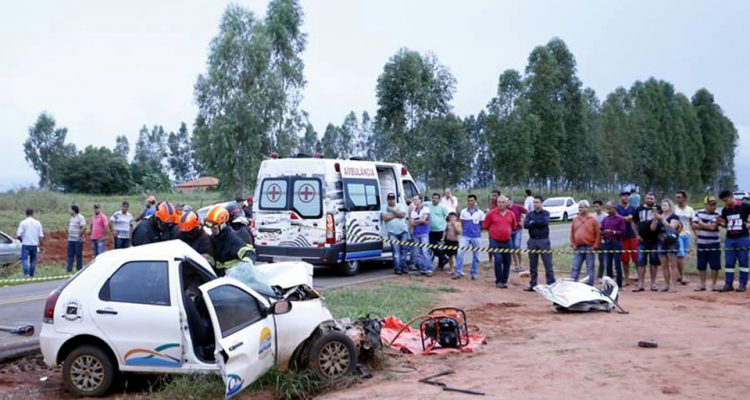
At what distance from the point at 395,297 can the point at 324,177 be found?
345 cm

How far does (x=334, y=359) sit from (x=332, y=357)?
3cm

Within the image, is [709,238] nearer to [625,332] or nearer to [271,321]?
[625,332]

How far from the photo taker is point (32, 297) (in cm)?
1264

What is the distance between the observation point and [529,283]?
15.4 metres

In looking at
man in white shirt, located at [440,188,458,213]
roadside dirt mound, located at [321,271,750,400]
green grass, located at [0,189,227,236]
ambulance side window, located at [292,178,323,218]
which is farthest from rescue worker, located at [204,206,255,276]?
green grass, located at [0,189,227,236]

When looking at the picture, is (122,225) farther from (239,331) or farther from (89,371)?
(239,331)

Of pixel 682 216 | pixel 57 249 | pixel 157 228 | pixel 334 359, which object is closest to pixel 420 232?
pixel 682 216

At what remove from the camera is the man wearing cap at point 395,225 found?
51.1ft

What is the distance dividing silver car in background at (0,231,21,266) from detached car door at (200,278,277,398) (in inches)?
571

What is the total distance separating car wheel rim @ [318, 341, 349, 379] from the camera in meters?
7.18

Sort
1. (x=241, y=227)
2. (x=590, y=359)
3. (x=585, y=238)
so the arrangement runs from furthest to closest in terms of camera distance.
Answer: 1. (x=585, y=238)
2. (x=241, y=227)
3. (x=590, y=359)

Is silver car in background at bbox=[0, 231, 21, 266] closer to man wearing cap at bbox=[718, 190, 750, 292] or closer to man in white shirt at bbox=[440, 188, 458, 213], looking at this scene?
man in white shirt at bbox=[440, 188, 458, 213]

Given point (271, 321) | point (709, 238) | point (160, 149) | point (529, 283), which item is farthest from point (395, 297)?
point (160, 149)

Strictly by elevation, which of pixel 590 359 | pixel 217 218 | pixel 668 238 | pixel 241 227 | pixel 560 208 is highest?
pixel 560 208
